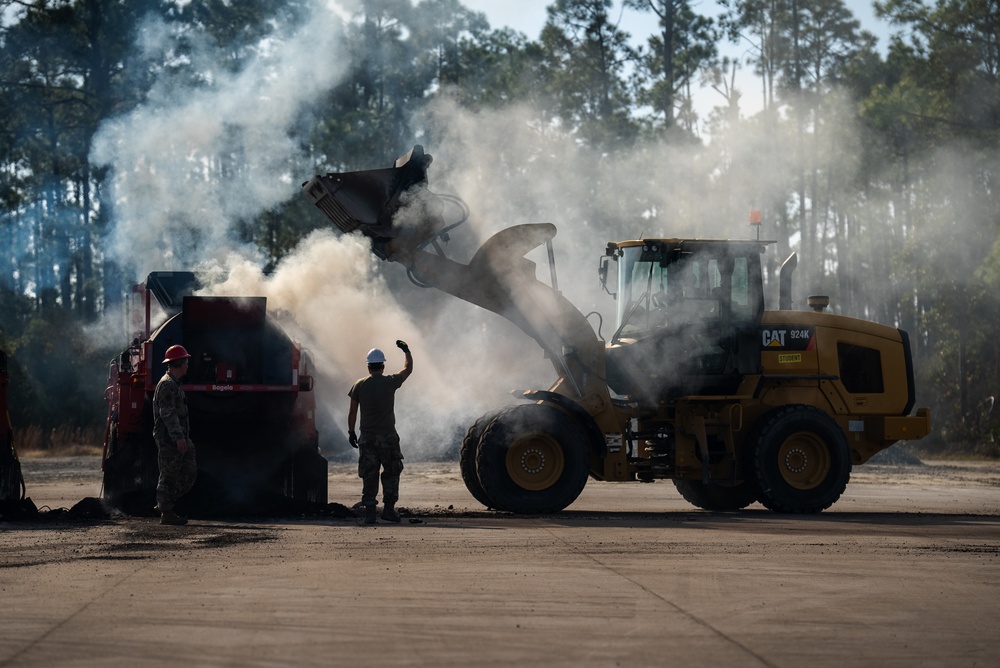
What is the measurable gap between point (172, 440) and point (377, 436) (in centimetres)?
219

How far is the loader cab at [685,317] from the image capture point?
640 inches

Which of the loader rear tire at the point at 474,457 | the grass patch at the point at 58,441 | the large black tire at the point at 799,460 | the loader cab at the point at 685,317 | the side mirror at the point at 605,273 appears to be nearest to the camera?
the loader rear tire at the point at 474,457

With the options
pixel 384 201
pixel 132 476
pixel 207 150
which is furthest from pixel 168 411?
pixel 207 150

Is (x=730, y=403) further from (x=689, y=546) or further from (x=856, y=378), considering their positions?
(x=689, y=546)

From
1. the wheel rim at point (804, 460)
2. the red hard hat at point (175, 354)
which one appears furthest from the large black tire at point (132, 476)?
the wheel rim at point (804, 460)

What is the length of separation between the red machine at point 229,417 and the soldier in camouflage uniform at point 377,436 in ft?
5.00

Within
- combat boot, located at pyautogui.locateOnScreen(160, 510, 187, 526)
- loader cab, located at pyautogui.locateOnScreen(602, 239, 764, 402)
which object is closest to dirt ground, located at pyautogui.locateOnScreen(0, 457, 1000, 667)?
combat boot, located at pyautogui.locateOnScreen(160, 510, 187, 526)

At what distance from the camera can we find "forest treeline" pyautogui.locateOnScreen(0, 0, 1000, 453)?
4144 centimetres

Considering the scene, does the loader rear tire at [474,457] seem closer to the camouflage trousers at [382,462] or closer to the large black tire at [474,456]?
the large black tire at [474,456]

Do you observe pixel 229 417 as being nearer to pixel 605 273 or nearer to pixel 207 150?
pixel 605 273

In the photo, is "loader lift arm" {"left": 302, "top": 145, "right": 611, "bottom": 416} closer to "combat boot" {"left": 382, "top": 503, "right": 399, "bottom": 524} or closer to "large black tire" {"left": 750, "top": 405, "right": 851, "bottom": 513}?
"large black tire" {"left": 750, "top": 405, "right": 851, "bottom": 513}

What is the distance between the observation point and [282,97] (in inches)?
1510

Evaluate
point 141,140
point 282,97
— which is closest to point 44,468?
point 141,140

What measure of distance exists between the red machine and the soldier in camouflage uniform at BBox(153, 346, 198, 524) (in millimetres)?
1110
